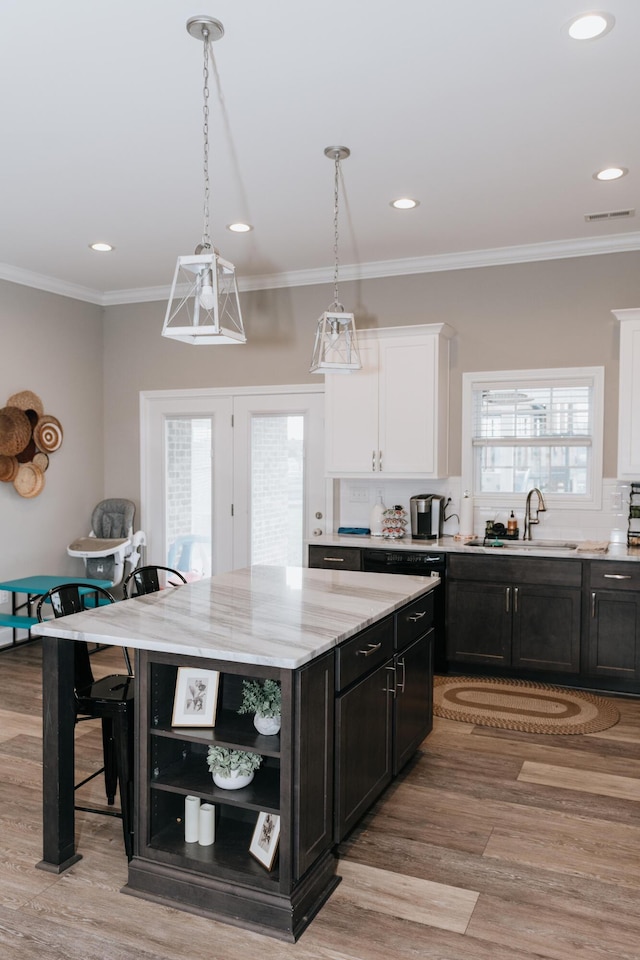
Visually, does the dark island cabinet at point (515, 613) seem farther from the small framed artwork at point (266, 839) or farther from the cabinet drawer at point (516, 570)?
the small framed artwork at point (266, 839)

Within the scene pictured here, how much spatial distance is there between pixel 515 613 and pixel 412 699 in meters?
1.59

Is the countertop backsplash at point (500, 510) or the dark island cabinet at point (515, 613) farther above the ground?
the countertop backsplash at point (500, 510)

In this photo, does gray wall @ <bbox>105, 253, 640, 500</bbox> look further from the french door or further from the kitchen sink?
the kitchen sink

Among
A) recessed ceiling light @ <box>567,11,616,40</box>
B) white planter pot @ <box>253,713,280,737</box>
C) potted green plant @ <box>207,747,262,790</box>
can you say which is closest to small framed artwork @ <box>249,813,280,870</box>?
potted green plant @ <box>207,747,262,790</box>

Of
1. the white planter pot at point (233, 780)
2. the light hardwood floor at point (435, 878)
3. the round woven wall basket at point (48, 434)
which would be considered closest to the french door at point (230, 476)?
the round woven wall basket at point (48, 434)

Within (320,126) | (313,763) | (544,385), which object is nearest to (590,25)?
(320,126)

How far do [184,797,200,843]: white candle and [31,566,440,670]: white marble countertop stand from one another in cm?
60

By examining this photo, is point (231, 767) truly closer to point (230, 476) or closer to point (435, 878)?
point (435, 878)

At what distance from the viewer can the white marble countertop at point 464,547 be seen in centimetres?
461

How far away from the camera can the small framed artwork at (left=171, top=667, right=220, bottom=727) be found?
2.49 meters

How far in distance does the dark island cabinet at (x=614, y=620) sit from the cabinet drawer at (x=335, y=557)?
1.56m

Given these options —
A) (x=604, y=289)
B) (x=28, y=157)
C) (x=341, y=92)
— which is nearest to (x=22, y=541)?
(x=28, y=157)

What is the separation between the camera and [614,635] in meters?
4.56

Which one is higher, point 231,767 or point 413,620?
point 413,620
